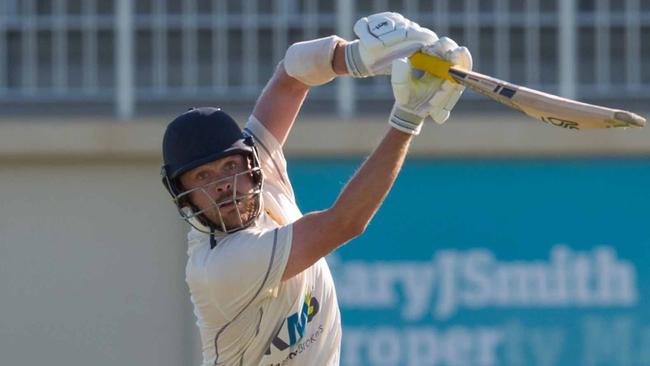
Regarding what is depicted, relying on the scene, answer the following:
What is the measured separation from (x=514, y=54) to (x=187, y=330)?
246 cm

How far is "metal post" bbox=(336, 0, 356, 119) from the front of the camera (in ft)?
26.7

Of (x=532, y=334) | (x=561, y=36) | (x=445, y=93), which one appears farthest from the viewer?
(x=561, y=36)

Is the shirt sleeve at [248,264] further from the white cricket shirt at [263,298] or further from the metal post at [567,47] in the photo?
the metal post at [567,47]

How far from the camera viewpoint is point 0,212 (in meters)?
7.91

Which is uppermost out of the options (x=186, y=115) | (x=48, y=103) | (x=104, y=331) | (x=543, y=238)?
(x=186, y=115)

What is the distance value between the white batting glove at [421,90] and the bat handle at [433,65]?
0.5 inches

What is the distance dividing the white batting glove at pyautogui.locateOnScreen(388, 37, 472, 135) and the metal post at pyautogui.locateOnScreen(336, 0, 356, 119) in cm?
432

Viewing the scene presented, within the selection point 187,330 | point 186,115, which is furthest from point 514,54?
point 186,115

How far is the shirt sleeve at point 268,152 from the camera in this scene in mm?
4430

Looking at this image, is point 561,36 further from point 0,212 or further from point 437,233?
point 0,212

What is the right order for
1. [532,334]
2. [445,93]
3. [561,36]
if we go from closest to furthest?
[445,93] < [532,334] < [561,36]

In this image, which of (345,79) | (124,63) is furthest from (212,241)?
(124,63)

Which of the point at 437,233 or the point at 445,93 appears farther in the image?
the point at 437,233

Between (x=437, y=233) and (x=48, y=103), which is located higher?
(x=48, y=103)
